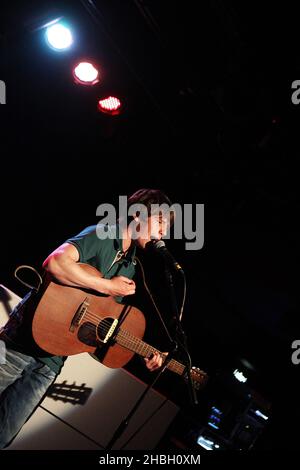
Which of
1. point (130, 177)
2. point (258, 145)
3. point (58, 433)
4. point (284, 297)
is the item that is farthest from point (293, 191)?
point (58, 433)

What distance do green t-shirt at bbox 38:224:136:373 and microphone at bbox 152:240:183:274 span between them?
10.7 inches

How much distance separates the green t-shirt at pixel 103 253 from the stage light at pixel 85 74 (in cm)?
251

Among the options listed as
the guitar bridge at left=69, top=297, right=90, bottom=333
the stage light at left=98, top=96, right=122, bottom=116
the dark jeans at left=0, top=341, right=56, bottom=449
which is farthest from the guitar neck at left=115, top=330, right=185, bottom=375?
the stage light at left=98, top=96, right=122, bottom=116

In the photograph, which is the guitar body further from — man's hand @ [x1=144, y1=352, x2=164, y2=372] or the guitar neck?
man's hand @ [x1=144, y1=352, x2=164, y2=372]

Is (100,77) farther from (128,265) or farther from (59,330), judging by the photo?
(59,330)

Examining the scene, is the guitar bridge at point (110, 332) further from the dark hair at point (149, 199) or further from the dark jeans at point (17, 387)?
the dark hair at point (149, 199)

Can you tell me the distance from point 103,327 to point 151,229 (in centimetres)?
81

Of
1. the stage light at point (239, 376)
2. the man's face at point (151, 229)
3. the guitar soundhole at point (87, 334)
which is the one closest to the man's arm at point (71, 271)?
the guitar soundhole at point (87, 334)

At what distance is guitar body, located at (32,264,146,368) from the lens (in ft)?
6.56

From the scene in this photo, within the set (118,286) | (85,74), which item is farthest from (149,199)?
(85,74)

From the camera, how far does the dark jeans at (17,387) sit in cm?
187

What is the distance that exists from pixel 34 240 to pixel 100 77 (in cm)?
241

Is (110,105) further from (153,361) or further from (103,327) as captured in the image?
(153,361)

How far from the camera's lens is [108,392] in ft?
9.68
